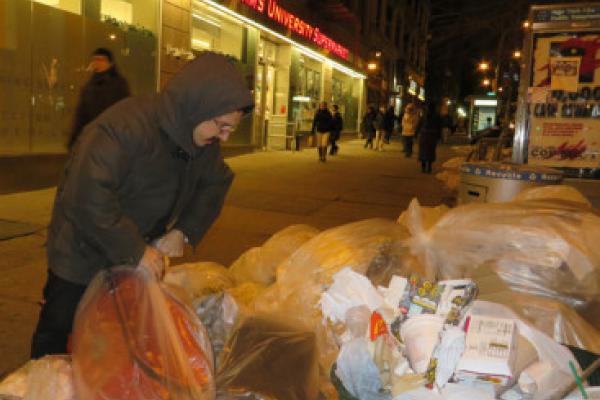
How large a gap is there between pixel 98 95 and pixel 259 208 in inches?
132

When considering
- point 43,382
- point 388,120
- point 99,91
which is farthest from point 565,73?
point 388,120

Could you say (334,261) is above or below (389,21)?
below

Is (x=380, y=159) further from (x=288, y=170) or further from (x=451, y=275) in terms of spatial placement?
(x=451, y=275)

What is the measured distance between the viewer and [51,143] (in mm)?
8688

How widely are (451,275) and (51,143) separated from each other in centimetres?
770

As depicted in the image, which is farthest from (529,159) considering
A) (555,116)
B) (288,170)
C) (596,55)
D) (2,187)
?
(288,170)

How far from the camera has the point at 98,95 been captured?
213 inches

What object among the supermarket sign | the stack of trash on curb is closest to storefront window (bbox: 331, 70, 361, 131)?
the supermarket sign

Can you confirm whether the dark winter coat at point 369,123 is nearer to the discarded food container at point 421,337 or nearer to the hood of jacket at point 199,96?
the hood of jacket at point 199,96

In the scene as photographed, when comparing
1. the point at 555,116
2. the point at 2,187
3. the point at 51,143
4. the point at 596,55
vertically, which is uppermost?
the point at 596,55

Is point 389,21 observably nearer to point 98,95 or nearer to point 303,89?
point 303,89

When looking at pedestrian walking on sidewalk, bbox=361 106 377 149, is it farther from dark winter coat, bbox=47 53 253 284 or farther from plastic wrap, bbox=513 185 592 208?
dark winter coat, bbox=47 53 253 284

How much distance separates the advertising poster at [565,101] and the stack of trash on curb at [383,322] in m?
3.76

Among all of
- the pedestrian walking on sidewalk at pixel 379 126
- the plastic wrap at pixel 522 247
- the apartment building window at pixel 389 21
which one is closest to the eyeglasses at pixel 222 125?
the plastic wrap at pixel 522 247
